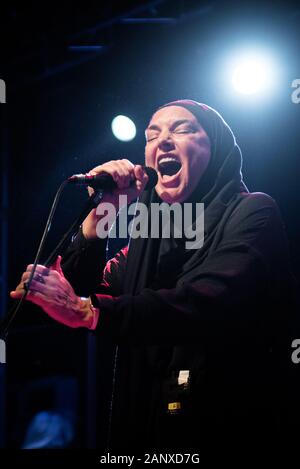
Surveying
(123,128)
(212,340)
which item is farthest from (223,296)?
(123,128)

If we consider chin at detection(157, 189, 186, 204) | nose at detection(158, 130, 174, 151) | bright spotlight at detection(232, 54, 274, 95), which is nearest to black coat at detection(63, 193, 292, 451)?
chin at detection(157, 189, 186, 204)

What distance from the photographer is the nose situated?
242 centimetres

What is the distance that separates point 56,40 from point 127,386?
2314mm

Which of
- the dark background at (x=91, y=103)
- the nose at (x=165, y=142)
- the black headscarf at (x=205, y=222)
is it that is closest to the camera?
the black headscarf at (x=205, y=222)

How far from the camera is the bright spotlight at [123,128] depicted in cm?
312

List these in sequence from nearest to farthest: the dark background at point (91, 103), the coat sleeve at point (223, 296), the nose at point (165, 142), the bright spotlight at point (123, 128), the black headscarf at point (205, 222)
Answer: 1. the coat sleeve at point (223, 296)
2. the black headscarf at point (205, 222)
3. the nose at point (165, 142)
4. the dark background at point (91, 103)
5. the bright spotlight at point (123, 128)

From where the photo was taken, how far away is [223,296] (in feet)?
6.20

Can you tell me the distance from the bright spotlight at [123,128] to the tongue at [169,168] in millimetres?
710

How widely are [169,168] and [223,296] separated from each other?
0.78 meters

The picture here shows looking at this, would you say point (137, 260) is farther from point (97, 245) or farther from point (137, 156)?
point (137, 156)

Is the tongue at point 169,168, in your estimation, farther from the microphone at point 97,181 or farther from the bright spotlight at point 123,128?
the bright spotlight at point 123,128

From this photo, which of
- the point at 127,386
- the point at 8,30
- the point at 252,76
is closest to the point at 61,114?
the point at 8,30

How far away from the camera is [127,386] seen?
2.16 metres

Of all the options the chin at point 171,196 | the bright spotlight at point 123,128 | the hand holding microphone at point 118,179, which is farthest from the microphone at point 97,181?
the bright spotlight at point 123,128
